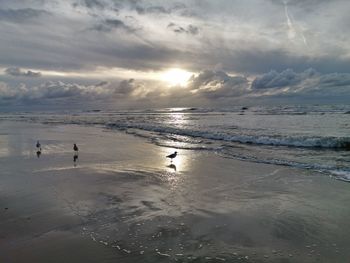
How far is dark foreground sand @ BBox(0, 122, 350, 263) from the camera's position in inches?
235

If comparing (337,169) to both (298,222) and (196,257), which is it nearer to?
(298,222)

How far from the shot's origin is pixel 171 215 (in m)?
7.86

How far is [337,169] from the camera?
13516 millimetres

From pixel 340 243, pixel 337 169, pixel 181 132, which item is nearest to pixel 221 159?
pixel 337 169

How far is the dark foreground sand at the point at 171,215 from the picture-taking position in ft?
19.5

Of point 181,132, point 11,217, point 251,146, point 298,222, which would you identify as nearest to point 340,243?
point 298,222

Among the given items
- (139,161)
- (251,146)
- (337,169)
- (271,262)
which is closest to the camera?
(271,262)

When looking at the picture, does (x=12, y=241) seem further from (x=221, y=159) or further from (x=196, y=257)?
(x=221, y=159)

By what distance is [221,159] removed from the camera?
54.0ft

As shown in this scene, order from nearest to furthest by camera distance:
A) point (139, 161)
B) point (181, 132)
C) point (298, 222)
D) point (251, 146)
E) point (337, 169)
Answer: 1. point (298, 222)
2. point (337, 169)
3. point (139, 161)
4. point (251, 146)
5. point (181, 132)

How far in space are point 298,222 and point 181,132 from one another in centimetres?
2474

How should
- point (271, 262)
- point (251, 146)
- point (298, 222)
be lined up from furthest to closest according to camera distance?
point (251, 146) → point (298, 222) → point (271, 262)

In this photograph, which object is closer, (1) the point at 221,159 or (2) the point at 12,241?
(2) the point at 12,241

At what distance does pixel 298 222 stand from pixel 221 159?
9.12 meters
